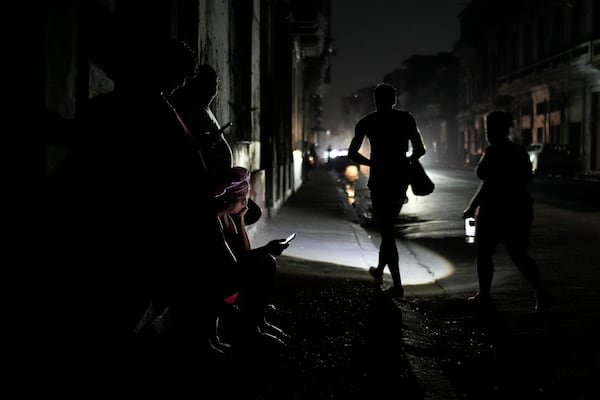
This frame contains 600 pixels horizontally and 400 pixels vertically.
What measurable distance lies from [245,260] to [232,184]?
1.65 feet

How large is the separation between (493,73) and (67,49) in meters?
57.2

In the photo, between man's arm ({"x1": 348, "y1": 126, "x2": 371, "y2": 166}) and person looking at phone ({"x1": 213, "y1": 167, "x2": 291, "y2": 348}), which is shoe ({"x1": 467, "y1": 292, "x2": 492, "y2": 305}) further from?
person looking at phone ({"x1": 213, "y1": 167, "x2": 291, "y2": 348})

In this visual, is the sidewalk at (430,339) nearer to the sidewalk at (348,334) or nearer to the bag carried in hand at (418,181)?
the sidewalk at (348,334)

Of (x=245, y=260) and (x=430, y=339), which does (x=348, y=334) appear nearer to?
(x=430, y=339)

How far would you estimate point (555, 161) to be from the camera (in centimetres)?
3253

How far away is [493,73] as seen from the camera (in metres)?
56.2

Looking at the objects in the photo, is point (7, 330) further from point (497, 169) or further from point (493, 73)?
point (493, 73)

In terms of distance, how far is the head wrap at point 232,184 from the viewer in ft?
11.4

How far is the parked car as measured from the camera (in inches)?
1268

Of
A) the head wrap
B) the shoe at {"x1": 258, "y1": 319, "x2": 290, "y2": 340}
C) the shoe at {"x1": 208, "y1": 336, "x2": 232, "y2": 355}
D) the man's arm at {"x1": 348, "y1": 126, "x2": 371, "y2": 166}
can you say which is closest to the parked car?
the man's arm at {"x1": 348, "y1": 126, "x2": 371, "y2": 166}

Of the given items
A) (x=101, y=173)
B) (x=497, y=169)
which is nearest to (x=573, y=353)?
(x=497, y=169)

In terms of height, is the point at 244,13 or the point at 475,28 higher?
the point at 475,28

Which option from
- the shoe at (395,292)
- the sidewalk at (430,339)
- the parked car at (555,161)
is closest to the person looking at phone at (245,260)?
the sidewalk at (430,339)

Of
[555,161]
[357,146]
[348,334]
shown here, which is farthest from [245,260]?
[555,161]
